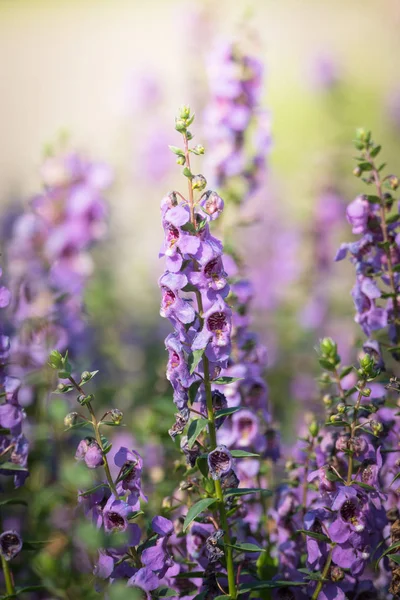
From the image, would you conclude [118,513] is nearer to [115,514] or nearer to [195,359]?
[115,514]

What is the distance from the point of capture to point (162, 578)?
6.23 feet

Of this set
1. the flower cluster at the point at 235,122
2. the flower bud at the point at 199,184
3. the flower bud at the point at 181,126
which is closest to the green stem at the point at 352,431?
the flower bud at the point at 199,184

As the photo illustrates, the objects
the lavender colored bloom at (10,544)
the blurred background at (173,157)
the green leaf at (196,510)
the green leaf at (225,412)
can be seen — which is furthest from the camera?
the blurred background at (173,157)

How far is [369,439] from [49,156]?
179 cm

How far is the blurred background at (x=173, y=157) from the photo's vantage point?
3.88m

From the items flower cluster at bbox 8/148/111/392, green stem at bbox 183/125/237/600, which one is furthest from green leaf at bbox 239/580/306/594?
flower cluster at bbox 8/148/111/392

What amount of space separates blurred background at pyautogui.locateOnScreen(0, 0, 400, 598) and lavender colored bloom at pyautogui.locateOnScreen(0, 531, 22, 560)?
0.14 meters

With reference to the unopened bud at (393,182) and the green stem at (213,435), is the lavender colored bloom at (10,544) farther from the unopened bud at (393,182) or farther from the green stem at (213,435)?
the unopened bud at (393,182)

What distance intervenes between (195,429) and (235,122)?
67.5 inches

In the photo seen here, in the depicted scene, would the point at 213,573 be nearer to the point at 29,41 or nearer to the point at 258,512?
the point at 258,512

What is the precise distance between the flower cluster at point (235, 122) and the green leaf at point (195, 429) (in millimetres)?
1588

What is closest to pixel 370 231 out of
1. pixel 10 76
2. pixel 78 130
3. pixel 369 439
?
pixel 369 439

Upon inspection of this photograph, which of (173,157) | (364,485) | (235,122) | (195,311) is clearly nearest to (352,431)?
(364,485)

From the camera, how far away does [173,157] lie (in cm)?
636
